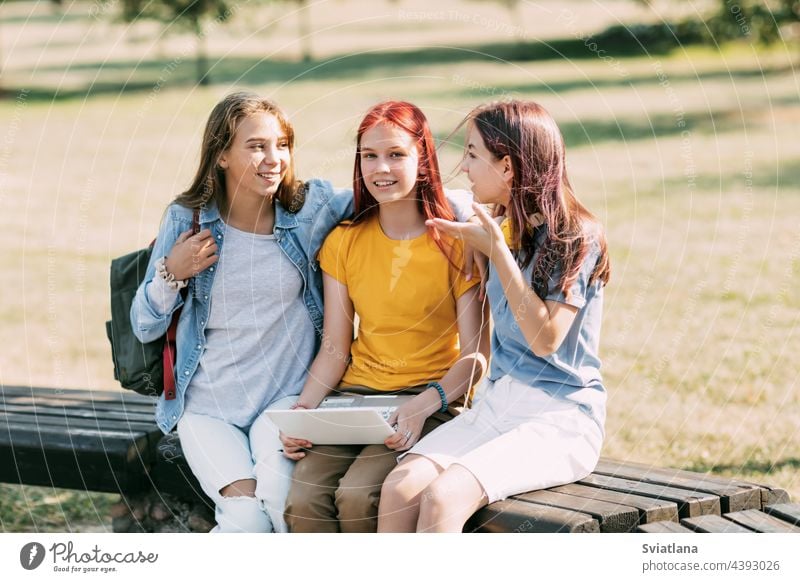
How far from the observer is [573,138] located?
18953 millimetres

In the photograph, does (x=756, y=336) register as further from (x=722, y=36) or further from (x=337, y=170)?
(x=722, y=36)

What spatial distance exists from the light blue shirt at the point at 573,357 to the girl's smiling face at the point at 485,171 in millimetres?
212

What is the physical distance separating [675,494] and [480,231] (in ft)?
3.79

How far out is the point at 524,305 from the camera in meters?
4.00

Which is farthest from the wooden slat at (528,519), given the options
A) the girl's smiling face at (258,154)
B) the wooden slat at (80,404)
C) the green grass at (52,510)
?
the green grass at (52,510)

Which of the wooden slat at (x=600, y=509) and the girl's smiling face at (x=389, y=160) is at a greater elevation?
the girl's smiling face at (x=389, y=160)

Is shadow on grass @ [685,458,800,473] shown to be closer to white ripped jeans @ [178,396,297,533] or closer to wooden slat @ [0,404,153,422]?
white ripped jeans @ [178,396,297,533]

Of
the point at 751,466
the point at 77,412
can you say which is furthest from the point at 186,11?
the point at 751,466

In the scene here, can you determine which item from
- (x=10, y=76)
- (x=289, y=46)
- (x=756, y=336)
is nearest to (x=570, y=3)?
(x=289, y=46)

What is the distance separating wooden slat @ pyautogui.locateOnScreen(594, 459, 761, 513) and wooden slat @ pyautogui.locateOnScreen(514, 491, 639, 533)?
0.95ft

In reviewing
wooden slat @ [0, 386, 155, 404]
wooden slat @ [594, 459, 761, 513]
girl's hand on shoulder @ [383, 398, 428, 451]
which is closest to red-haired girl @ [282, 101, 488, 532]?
girl's hand on shoulder @ [383, 398, 428, 451]

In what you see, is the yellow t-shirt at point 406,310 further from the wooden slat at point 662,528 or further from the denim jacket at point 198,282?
the wooden slat at point 662,528

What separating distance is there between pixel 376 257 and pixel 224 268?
2.12 feet

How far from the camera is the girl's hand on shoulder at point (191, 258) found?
14.9ft
